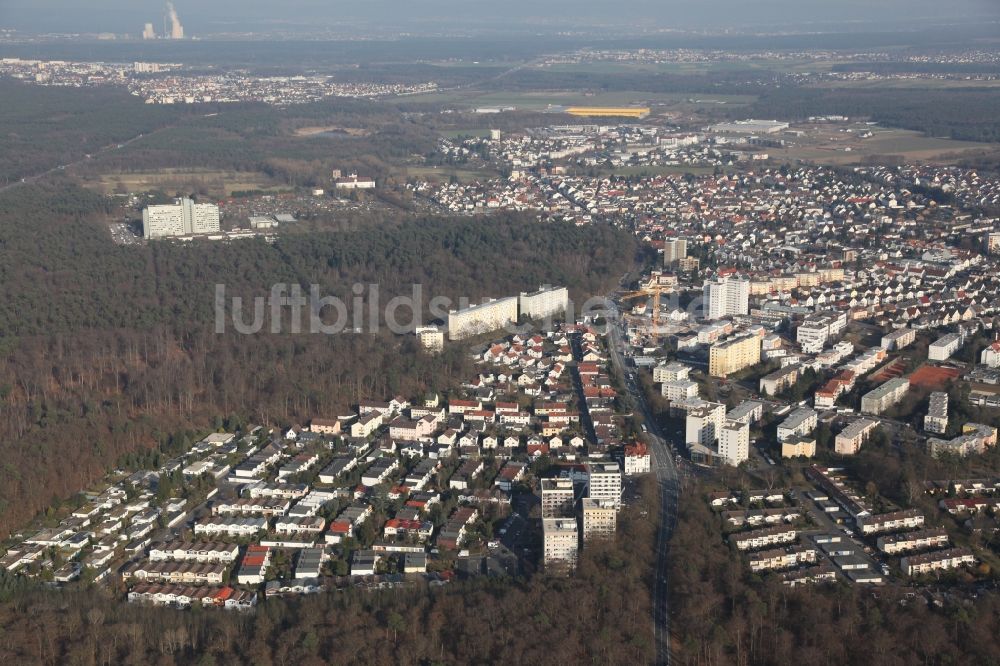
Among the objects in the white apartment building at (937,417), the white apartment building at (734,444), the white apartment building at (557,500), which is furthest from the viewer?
the white apartment building at (937,417)

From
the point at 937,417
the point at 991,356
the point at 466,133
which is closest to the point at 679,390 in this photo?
the point at 937,417

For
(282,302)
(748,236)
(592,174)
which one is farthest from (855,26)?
(282,302)

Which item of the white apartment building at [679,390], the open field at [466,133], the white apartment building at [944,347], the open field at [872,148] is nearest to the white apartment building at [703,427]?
the white apartment building at [679,390]

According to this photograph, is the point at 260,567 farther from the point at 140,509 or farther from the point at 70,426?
the point at 70,426

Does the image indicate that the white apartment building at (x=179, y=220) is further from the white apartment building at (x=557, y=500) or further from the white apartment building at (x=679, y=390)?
the white apartment building at (x=557, y=500)

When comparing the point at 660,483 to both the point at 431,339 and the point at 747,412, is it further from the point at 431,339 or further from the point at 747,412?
the point at 431,339

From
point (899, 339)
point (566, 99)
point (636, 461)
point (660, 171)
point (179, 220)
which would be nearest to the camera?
point (636, 461)

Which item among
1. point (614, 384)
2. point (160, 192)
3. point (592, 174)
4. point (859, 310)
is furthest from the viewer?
point (592, 174)
